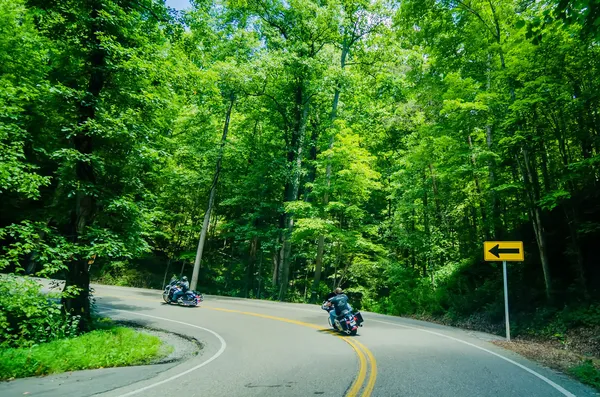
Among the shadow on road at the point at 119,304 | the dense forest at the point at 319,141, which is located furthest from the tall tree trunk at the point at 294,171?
the shadow on road at the point at 119,304

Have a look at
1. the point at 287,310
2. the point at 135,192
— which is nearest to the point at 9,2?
the point at 135,192

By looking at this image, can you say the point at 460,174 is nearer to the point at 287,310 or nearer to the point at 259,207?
the point at 287,310

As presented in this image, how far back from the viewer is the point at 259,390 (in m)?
5.37

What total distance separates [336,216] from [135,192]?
14.6 metres

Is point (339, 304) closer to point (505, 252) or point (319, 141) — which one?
point (505, 252)

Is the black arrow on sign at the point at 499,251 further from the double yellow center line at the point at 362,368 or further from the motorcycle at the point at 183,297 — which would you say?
the motorcycle at the point at 183,297

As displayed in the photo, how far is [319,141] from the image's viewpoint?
24.6 meters

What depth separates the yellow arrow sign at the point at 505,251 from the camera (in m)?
10.6

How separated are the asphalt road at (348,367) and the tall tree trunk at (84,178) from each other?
3146mm

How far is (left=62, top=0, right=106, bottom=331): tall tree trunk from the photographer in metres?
10.1

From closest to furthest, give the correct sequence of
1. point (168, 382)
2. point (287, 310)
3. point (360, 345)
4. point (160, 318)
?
point (168, 382), point (360, 345), point (160, 318), point (287, 310)

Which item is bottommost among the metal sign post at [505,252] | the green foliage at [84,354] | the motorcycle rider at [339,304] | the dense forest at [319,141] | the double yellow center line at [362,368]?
the green foliage at [84,354]

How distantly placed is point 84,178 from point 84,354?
211 inches

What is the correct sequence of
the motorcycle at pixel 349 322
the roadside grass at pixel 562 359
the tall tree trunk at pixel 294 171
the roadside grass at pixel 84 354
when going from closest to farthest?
the roadside grass at pixel 562 359, the roadside grass at pixel 84 354, the motorcycle at pixel 349 322, the tall tree trunk at pixel 294 171
